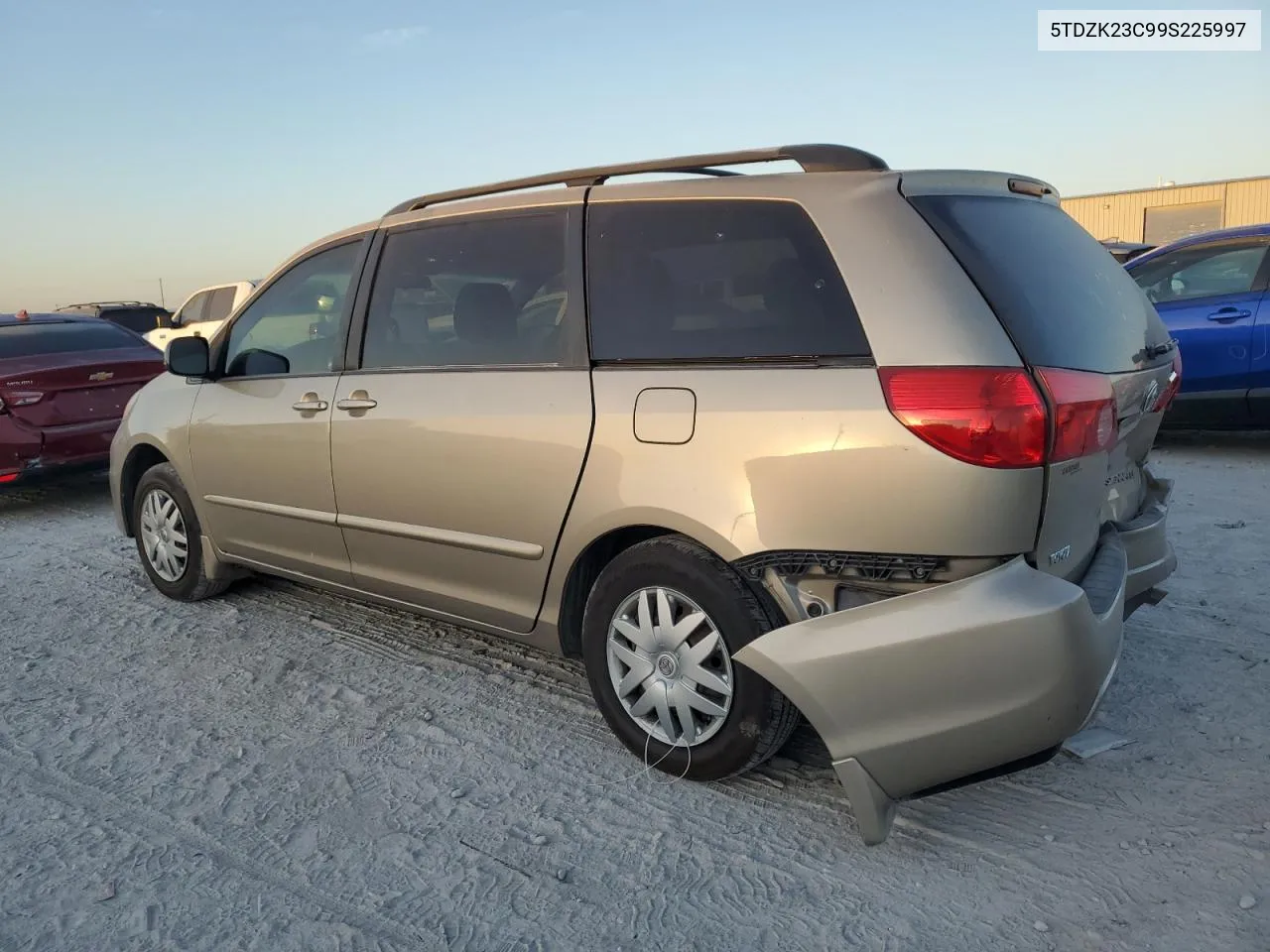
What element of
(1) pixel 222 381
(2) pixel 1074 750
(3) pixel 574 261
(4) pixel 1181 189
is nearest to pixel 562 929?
(2) pixel 1074 750

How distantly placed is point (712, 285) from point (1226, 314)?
223 inches

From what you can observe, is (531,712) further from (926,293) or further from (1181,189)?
(1181,189)

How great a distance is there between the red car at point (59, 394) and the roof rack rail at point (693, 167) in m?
4.32

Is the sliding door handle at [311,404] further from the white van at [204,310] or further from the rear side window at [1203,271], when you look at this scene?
the white van at [204,310]

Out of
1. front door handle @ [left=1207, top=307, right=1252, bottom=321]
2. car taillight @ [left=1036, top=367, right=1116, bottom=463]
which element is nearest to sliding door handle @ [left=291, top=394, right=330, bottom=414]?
car taillight @ [left=1036, top=367, right=1116, bottom=463]

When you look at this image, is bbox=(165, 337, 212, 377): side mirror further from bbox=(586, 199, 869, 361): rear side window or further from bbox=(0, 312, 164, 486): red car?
bbox=(0, 312, 164, 486): red car

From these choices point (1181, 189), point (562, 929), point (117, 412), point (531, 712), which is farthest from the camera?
point (1181, 189)

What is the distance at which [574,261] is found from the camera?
3215mm

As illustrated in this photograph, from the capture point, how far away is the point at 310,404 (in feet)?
12.9

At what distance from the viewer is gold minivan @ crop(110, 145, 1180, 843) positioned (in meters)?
2.40

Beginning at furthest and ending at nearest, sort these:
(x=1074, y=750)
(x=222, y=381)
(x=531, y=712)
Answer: (x=222, y=381)
(x=531, y=712)
(x=1074, y=750)

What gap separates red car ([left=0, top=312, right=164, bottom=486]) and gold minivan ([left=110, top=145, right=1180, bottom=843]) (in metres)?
4.02

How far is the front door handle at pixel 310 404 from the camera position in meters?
3.88

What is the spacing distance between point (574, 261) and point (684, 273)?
431 millimetres
